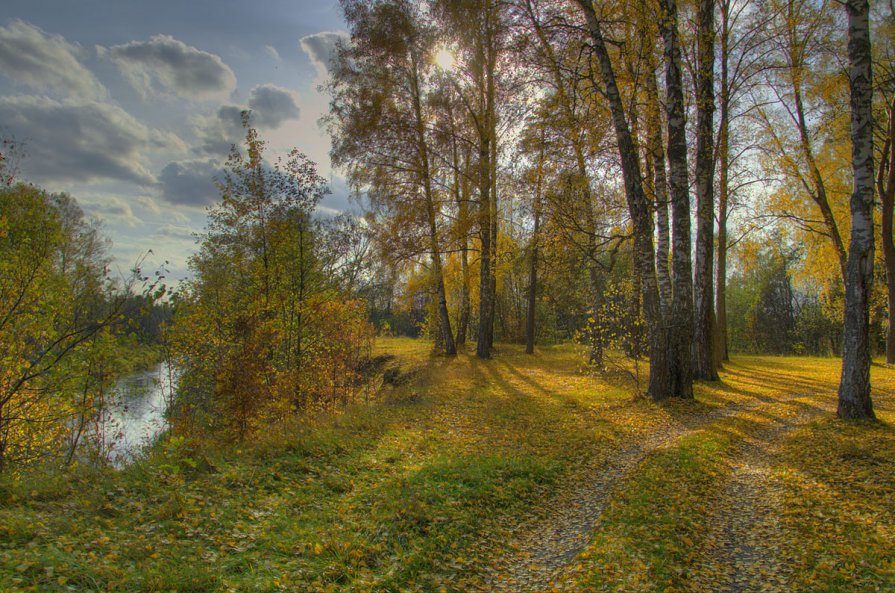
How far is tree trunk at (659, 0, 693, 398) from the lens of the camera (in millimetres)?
10406

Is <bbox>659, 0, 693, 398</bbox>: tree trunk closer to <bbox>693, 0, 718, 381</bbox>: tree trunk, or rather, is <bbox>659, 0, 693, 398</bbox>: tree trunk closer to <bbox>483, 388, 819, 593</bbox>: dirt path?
<bbox>693, 0, 718, 381</bbox>: tree trunk

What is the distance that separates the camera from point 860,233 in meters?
7.88

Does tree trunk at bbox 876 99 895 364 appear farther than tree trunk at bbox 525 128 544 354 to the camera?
Yes

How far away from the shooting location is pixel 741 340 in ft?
173

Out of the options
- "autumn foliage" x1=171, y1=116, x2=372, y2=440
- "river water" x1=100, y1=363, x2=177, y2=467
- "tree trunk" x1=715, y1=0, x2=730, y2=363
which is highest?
"tree trunk" x1=715, y1=0, x2=730, y2=363

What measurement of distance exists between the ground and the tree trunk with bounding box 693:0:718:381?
4.50 m

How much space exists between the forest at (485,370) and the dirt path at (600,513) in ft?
0.13

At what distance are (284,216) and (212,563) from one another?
889cm

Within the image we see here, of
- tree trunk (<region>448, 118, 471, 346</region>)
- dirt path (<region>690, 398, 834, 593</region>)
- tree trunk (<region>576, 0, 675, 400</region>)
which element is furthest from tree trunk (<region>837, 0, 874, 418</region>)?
tree trunk (<region>448, 118, 471, 346</region>)

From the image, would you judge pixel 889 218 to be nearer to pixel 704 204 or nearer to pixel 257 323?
pixel 704 204

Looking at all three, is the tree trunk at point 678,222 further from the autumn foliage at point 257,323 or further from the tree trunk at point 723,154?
the autumn foliage at point 257,323

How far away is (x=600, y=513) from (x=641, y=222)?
23.3 feet

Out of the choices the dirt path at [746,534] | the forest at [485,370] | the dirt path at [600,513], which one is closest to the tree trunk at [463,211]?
the forest at [485,370]

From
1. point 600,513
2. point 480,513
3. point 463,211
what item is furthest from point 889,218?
point 480,513
